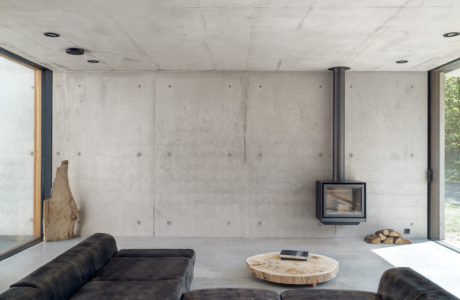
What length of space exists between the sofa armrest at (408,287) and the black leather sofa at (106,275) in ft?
4.53

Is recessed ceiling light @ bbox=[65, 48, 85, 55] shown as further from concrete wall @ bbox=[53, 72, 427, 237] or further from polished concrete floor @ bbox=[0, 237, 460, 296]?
polished concrete floor @ bbox=[0, 237, 460, 296]

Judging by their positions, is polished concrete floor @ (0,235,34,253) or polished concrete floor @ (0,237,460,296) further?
polished concrete floor @ (0,235,34,253)

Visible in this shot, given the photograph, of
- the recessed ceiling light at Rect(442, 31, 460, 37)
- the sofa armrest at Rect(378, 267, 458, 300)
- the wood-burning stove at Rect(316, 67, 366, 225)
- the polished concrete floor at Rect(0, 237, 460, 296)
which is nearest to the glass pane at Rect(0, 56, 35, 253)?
the polished concrete floor at Rect(0, 237, 460, 296)

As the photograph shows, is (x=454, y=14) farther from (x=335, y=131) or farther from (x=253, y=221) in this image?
(x=253, y=221)

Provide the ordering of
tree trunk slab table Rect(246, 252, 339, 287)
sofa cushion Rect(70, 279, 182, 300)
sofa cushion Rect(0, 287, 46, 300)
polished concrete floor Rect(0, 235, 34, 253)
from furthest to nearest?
1. polished concrete floor Rect(0, 235, 34, 253)
2. tree trunk slab table Rect(246, 252, 339, 287)
3. sofa cushion Rect(70, 279, 182, 300)
4. sofa cushion Rect(0, 287, 46, 300)

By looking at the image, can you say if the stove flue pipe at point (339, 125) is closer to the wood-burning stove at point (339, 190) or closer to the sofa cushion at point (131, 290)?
the wood-burning stove at point (339, 190)

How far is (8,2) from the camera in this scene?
3398 millimetres

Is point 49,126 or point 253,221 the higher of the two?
point 49,126

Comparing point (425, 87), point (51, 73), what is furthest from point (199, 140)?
point (425, 87)

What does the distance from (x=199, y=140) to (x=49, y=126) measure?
95.5 inches

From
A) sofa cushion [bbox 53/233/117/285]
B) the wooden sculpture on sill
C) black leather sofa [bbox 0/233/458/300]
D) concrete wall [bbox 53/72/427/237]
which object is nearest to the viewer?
black leather sofa [bbox 0/233/458/300]

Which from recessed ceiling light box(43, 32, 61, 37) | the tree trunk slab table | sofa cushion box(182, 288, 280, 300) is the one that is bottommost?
the tree trunk slab table

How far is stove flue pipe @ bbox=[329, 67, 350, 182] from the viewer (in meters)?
6.02

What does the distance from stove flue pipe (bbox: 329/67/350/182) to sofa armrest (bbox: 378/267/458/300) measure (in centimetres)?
349
